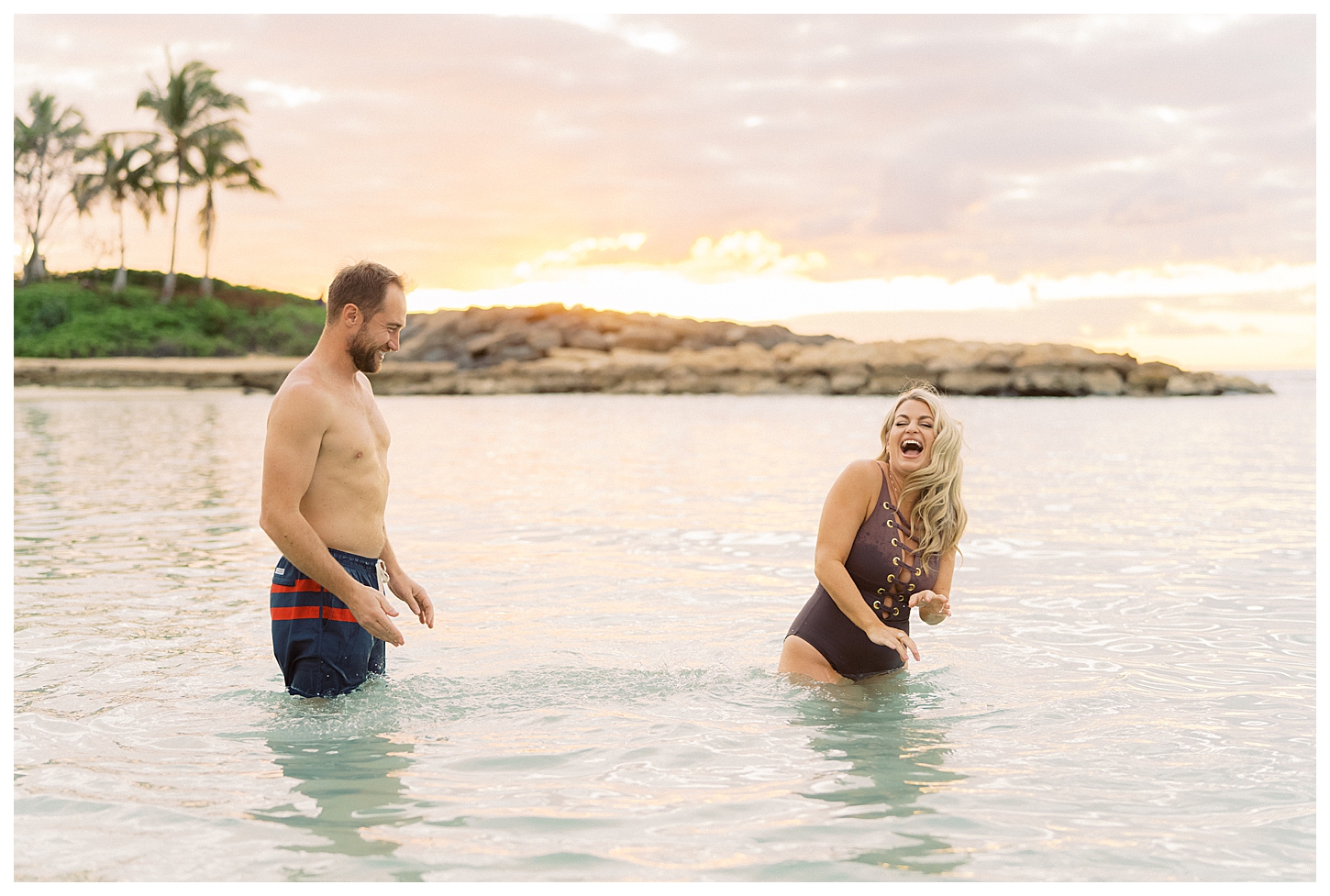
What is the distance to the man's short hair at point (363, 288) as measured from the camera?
502 centimetres

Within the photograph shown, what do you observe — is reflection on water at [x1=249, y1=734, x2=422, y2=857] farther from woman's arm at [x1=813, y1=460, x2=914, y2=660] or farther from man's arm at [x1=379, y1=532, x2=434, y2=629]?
woman's arm at [x1=813, y1=460, x2=914, y2=660]

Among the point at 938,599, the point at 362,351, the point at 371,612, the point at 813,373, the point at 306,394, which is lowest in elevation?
the point at 371,612

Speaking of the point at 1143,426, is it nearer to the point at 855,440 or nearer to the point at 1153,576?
the point at 855,440

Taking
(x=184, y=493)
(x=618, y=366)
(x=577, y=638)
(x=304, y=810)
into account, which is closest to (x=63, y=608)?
(x=577, y=638)

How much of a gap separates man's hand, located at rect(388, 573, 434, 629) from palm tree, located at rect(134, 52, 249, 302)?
5289cm

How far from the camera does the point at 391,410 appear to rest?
39188 mm


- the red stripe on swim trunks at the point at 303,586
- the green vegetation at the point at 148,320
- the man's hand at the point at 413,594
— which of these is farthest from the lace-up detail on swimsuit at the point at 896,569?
the green vegetation at the point at 148,320

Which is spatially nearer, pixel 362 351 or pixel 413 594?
pixel 362 351

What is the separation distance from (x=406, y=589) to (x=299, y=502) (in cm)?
66

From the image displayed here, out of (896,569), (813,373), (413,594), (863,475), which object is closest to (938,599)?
(896,569)

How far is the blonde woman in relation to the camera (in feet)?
18.0

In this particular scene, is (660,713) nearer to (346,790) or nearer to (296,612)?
(346,790)

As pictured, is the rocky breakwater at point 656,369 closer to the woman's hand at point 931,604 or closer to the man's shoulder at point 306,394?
the man's shoulder at point 306,394

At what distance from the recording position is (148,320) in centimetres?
5500
